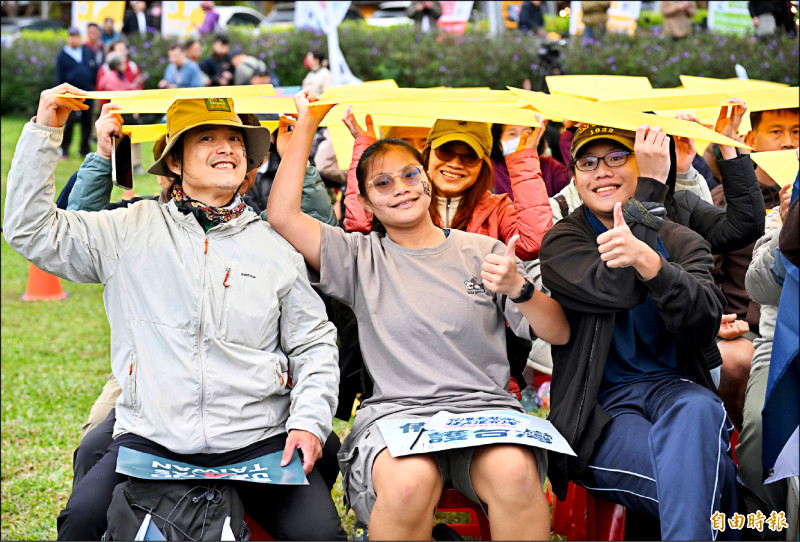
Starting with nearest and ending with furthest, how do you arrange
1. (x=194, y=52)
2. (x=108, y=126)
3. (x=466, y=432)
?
(x=466, y=432), (x=108, y=126), (x=194, y=52)

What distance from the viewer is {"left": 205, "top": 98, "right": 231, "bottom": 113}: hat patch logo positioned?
336cm

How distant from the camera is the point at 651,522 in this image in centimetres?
329

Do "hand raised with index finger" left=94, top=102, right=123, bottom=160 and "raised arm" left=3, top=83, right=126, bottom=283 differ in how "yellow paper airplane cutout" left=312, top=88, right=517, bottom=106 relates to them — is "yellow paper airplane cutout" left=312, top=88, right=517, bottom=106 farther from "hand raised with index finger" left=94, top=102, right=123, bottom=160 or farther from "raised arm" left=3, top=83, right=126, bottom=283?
"raised arm" left=3, top=83, right=126, bottom=283

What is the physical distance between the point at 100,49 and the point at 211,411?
47.1 feet

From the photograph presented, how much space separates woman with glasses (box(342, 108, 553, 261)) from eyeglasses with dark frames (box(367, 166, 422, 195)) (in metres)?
0.49

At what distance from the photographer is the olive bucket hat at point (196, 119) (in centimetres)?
327

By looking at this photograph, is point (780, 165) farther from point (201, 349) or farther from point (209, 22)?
point (209, 22)

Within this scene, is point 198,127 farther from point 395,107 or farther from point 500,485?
point 500,485

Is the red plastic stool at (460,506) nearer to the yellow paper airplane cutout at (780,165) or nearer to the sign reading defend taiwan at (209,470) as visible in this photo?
the sign reading defend taiwan at (209,470)

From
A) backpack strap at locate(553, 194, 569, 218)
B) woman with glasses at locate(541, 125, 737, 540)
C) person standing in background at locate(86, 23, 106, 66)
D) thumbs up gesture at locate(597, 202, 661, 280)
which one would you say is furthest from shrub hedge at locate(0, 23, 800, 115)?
thumbs up gesture at locate(597, 202, 661, 280)

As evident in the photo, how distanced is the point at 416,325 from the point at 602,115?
0.98 metres

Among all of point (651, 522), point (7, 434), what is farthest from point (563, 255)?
point (7, 434)

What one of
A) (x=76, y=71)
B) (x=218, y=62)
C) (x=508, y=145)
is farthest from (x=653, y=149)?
(x=76, y=71)

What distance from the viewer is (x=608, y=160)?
3.27 m
